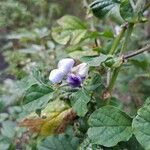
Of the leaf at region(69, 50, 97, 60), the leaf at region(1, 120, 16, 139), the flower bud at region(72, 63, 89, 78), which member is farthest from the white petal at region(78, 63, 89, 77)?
the leaf at region(1, 120, 16, 139)

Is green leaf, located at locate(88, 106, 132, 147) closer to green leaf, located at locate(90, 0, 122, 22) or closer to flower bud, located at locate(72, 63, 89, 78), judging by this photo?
flower bud, located at locate(72, 63, 89, 78)

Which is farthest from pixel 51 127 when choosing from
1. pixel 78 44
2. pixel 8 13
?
pixel 8 13

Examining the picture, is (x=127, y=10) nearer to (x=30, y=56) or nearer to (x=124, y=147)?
(x=124, y=147)

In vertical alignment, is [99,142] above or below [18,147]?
above

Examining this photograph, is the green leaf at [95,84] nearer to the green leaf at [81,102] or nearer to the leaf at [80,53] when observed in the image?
the green leaf at [81,102]

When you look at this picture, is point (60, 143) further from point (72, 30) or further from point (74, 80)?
point (72, 30)

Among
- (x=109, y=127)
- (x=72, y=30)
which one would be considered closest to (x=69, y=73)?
(x=109, y=127)
